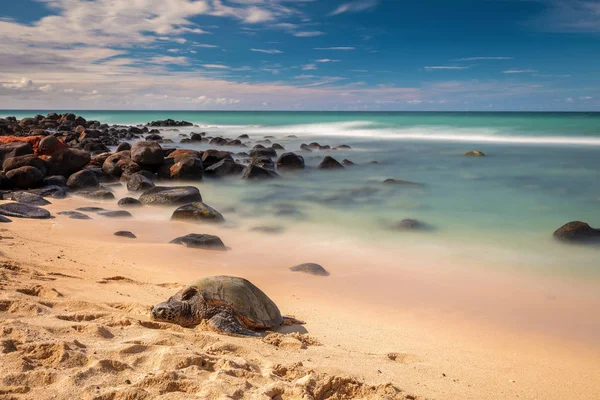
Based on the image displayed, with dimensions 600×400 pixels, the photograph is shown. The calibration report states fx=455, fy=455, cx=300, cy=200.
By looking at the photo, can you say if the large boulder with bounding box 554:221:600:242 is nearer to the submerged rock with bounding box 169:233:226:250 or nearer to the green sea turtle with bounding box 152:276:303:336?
the submerged rock with bounding box 169:233:226:250

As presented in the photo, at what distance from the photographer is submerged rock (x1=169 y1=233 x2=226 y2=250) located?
7.27m

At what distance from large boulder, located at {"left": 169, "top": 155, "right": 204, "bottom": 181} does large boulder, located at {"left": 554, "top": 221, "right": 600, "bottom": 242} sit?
1067cm

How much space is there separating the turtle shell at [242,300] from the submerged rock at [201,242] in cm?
282

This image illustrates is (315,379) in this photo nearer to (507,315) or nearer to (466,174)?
(507,315)

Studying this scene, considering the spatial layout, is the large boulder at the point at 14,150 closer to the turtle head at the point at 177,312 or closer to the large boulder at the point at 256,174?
the large boulder at the point at 256,174

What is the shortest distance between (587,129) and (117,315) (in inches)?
1588

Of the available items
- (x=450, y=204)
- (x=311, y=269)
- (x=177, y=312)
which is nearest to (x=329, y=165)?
(x=450, y=204)

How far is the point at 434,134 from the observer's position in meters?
37.9

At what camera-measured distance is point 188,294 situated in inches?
171

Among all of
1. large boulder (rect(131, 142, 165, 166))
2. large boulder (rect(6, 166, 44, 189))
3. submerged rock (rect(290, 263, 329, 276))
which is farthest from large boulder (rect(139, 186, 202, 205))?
submerged rock (rect(290, 263, 329, 276))

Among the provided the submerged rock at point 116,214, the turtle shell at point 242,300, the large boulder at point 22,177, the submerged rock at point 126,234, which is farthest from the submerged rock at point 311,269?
the large boulder at point 22,177

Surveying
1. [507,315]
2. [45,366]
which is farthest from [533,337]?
[45,366]

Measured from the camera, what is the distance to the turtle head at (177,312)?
13.6 feet

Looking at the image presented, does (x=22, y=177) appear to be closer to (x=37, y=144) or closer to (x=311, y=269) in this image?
(x=37, y=144)
